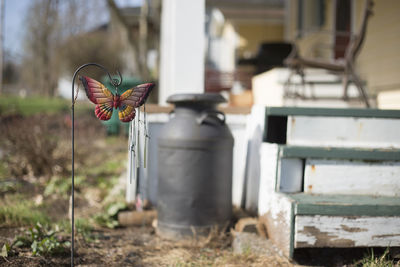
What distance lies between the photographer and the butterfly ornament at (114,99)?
2.03m

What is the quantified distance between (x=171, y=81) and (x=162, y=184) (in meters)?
1.22

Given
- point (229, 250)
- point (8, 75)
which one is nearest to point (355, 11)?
point (229, 250)

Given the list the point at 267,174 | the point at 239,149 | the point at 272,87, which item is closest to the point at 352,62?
the point at 272,87

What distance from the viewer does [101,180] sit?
15.4 ft

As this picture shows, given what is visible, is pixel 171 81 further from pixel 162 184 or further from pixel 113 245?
pixel 113 245

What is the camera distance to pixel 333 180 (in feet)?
8.35

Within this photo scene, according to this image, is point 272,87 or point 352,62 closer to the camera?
point 352,62

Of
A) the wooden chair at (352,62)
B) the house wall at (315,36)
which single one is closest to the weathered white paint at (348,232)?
the wooden chair at (352,62)

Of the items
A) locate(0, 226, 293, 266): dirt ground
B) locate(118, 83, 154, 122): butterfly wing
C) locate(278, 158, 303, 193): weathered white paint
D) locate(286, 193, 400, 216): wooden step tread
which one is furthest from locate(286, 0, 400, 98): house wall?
locate(118, 83, 154, 122): butterfly wing

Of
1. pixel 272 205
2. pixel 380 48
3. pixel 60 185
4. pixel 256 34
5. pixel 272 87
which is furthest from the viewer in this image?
pixel 256 34

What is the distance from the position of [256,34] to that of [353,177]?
35.3 ft

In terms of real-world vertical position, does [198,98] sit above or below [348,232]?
above

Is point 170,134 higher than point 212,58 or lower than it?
lower

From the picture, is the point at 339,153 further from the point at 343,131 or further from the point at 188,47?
the point at 188,47
